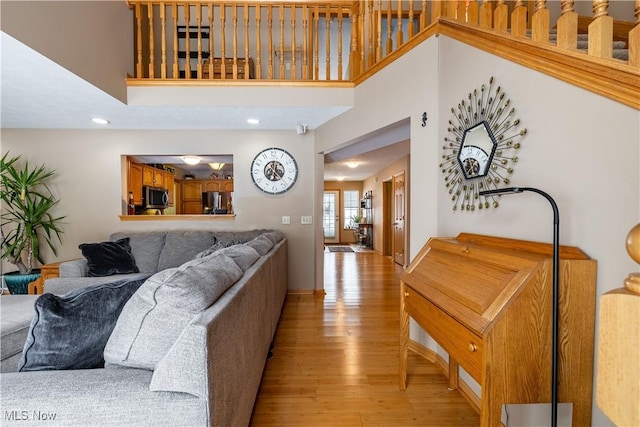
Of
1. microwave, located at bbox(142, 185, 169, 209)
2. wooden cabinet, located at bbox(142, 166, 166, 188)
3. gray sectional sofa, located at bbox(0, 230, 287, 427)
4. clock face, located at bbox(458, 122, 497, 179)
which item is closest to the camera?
gray sectional sofa, located at bbox(0, 230, 287, 427)

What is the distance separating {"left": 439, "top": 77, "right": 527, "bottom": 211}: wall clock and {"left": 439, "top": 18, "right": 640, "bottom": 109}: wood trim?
19 centimetres

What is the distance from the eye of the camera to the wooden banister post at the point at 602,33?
3.73 feet

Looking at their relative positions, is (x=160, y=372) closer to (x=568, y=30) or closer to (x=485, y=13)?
(x=568, y=30)

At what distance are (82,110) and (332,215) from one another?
7.99 metres

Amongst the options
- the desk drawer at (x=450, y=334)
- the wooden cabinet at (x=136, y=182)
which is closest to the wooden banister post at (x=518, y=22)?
the desk drawer at (x=450, y=334)

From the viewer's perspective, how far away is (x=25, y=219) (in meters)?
3.58

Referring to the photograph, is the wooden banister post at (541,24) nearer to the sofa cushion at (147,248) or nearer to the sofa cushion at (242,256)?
the sofa cushion at (242,256)

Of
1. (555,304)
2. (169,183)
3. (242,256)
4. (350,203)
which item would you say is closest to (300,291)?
(242,256)

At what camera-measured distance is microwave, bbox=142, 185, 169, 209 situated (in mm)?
4986

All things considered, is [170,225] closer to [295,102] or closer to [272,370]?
[295,102]

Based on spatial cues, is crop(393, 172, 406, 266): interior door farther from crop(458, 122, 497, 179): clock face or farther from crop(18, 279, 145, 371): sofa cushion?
crop(18, 279, 145, 371): sofa cushion

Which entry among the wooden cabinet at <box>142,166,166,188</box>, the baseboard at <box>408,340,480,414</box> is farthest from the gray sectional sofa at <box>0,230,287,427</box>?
the wooden cabinet at <box>142,166,166,188</box>

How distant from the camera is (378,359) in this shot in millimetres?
2391

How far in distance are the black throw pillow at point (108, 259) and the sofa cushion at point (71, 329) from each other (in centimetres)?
257
